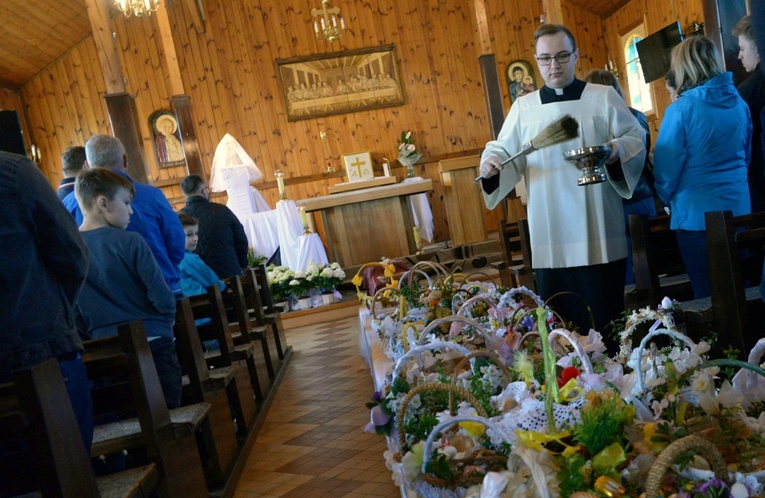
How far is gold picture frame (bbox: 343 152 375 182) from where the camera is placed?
10992 mm

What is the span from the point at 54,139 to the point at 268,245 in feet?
15.6

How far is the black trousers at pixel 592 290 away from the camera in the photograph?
2.57m

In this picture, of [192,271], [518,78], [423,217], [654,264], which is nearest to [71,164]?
[192,271]

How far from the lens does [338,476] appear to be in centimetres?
311

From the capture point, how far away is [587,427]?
1147 mm

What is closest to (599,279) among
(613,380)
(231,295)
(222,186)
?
(613,380)

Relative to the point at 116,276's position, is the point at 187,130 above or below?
above

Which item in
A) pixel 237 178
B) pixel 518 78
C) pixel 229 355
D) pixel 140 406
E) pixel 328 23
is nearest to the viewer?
pixel 140 406

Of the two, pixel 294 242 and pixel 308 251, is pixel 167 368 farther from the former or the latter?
pixel 294 242

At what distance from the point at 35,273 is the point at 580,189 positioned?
5.96 feet

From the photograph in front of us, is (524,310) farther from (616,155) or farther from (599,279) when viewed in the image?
(616,155)

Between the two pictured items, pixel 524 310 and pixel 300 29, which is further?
pixel 300 29

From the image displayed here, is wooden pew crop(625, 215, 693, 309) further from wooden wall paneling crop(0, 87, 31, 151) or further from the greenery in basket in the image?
wooden wall paneling crop(0, 87, 31, 151)

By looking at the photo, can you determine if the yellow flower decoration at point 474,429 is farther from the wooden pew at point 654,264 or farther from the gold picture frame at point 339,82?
the gold picture frame at point 339,82
